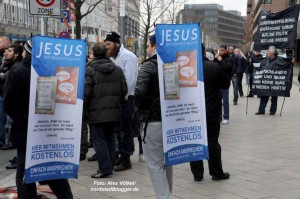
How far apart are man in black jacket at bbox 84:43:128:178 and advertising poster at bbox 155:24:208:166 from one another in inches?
74.1

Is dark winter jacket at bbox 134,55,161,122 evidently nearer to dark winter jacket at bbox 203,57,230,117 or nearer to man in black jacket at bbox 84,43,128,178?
dark winter jacket at bbox 203,57,230,117

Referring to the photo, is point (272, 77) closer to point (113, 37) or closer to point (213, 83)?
point (113, 37)

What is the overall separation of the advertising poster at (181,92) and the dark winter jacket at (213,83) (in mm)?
1261

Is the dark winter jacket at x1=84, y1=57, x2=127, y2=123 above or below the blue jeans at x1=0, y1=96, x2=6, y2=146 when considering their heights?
above

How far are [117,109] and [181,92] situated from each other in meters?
2.03

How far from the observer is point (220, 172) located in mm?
6297

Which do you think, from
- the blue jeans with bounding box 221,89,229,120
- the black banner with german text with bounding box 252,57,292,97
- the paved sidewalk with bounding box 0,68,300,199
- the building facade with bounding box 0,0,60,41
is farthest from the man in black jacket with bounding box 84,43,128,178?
the building facade with bounding box 0,0,60,41

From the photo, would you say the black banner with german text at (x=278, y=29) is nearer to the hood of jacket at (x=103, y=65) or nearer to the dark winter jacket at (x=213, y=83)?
the dark winter jacket at (x=213, y=83)

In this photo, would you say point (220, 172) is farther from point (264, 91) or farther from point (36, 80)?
point (264, 91)

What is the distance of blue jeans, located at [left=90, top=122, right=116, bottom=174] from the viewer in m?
6.38

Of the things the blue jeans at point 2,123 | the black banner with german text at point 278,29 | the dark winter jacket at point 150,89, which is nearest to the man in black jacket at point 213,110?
the dark winter jacket at point 150,89

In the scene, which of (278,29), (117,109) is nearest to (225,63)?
(117,109)

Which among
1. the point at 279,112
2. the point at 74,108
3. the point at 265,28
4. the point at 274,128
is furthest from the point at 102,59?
the point at 279,112

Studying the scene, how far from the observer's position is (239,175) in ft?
21.5
